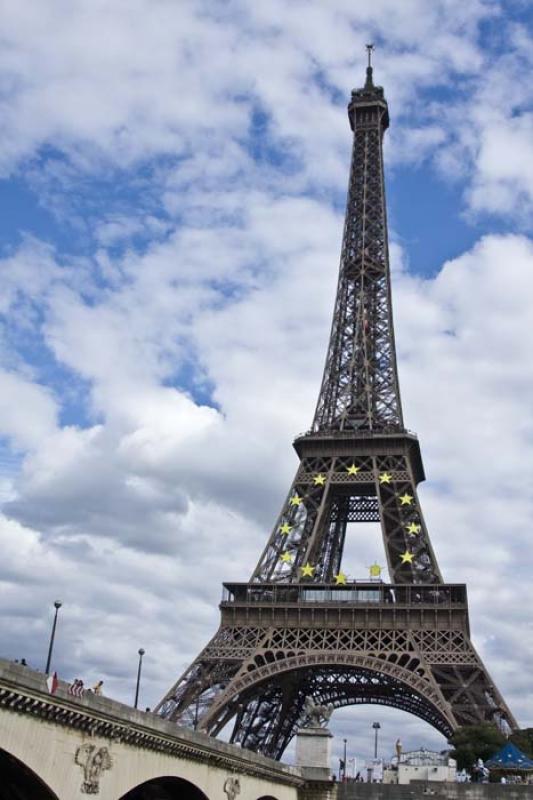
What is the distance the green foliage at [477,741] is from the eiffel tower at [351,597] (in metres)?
1.67

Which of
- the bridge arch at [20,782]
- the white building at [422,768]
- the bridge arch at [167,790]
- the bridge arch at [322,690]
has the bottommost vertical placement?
the bridge arch at [20,782]

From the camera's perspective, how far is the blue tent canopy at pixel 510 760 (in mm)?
57219

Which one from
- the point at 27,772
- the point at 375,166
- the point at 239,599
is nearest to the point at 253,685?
the point at 239,599

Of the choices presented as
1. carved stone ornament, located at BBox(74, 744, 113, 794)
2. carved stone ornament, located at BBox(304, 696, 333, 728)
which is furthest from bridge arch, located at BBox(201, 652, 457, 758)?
carved stone ornament, located at BBox(74, 744, 113, 794)

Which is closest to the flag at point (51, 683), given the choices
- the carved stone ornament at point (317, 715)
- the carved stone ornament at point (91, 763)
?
the carved stone ornament at point (91, 763)

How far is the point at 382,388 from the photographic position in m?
86.4

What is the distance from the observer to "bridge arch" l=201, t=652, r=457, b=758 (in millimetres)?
64188

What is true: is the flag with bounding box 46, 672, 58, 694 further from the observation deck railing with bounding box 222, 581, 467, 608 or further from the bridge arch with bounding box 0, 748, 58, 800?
the observation deck railing with bounding box 222, 581, 467, 608

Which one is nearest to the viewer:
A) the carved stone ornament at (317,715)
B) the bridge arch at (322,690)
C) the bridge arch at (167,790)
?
the bridge arch at (167,790)

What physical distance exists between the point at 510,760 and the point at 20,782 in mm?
40464

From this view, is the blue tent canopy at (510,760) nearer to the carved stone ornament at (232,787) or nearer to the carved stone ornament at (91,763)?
the carved stone ornament at (232,787)

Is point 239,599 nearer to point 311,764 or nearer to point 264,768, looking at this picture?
point 311,764

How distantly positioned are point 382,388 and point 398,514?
14084mm

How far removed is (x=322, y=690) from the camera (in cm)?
8200
